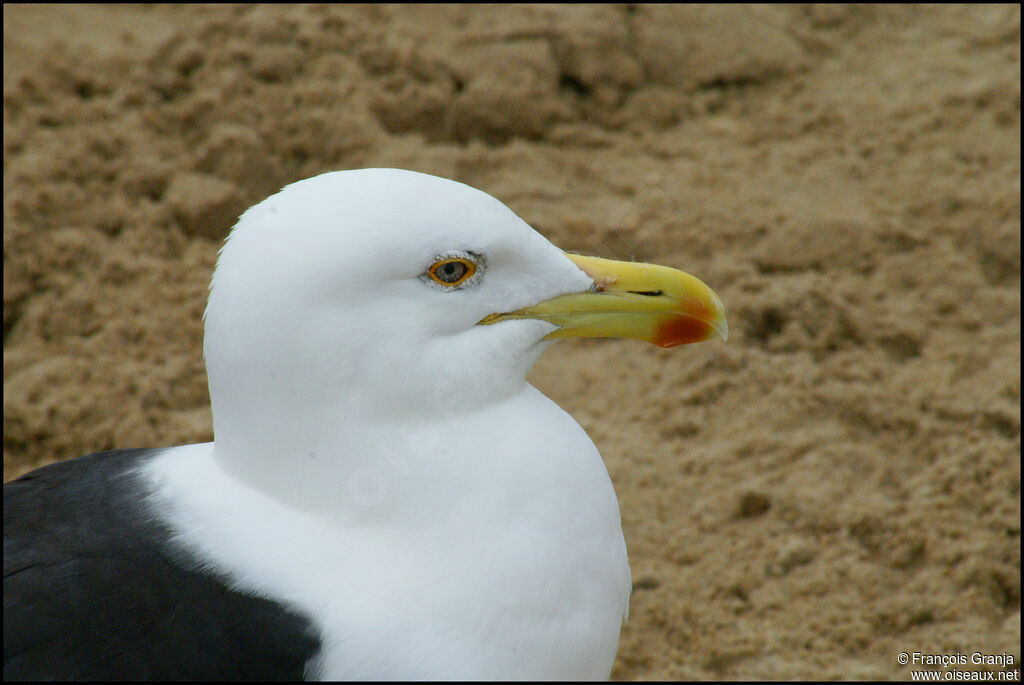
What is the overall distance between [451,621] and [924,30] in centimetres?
459

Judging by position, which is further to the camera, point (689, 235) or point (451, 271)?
point (689, 235)

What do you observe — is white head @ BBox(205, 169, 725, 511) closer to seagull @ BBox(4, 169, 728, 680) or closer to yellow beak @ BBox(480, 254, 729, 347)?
seagull @ BBox(4, 169, 728, 680)

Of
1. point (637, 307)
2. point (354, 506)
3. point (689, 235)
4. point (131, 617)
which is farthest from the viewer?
point (689, 235)

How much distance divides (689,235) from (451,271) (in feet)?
8.08

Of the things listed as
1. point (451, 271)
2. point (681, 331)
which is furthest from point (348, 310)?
point (681, 331)

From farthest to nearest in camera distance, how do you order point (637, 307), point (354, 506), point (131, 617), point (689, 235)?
point (689, 235), point (637, 307), point (354, 506), point (131, 617)

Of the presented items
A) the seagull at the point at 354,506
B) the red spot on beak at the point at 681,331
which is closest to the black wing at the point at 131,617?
the seagull at the point at 354,506

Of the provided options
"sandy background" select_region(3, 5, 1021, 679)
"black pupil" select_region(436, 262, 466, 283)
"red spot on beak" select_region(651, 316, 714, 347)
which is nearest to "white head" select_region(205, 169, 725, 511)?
"black pupil" select_region(436, 262, 466, 283)

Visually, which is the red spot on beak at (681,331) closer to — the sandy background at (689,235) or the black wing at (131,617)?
the black wing at (131,617)

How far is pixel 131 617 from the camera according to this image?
1.77m

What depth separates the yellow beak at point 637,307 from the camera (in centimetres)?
214

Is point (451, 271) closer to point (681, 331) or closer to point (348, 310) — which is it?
point (348, 310)

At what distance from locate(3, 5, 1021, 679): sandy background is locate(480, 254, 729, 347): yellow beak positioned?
120cm

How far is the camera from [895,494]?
3.31 m
